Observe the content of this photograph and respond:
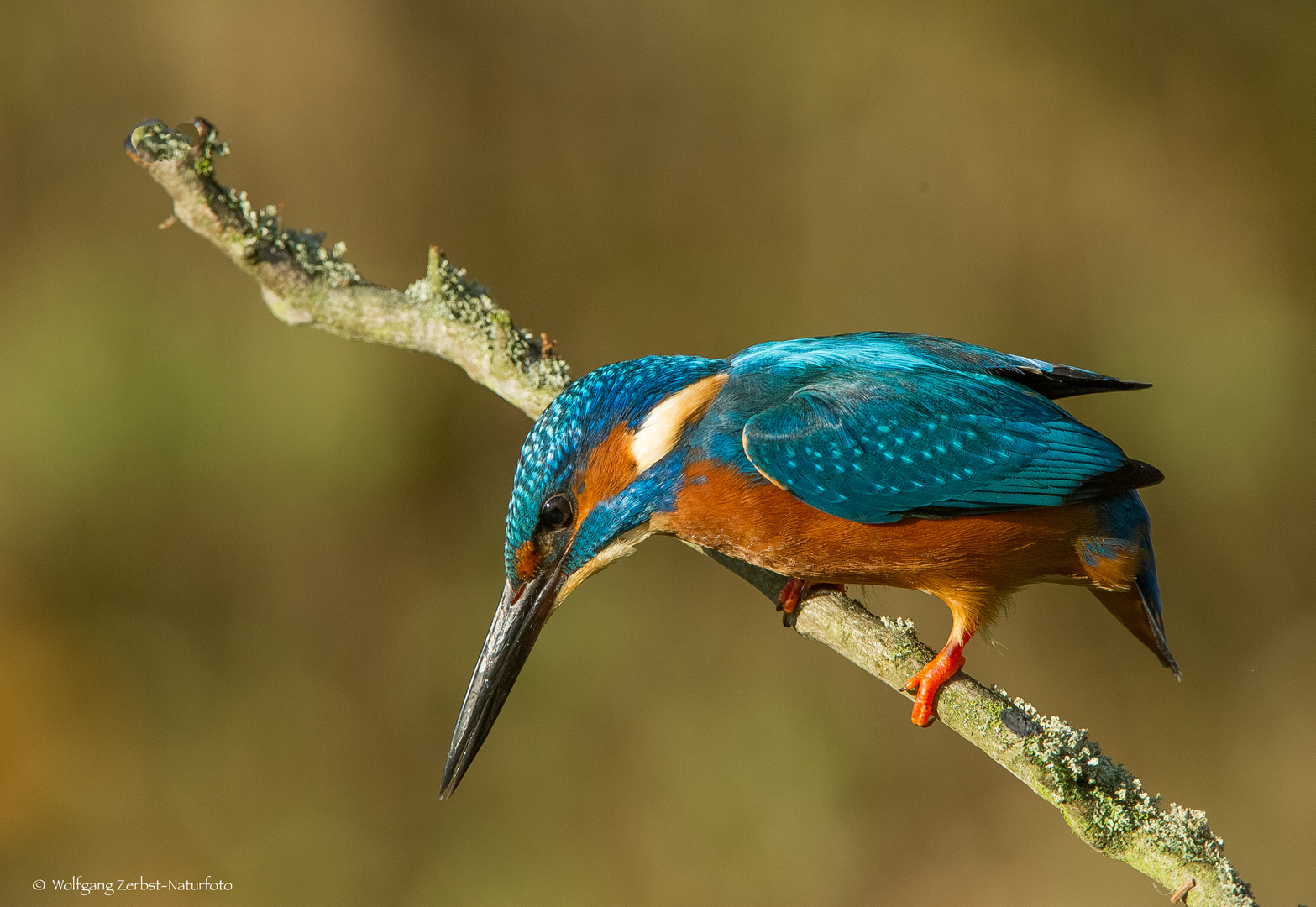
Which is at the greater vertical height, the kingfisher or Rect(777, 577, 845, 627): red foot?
the kingfisher

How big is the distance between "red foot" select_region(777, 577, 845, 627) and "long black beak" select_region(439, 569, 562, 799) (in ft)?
1.65

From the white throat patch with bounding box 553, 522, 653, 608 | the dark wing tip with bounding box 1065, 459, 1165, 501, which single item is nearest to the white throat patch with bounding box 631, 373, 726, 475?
the white throat patch with bounding box 553, 522, 653, 608

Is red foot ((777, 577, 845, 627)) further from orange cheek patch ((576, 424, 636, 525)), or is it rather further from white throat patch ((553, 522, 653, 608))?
orange cheek patch ((576, 424, 636, 525))

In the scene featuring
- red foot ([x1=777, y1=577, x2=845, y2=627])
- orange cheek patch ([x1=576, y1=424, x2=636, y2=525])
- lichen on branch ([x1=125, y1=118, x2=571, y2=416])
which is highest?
lichen on branch ([x1=125, y1=118, x2=571, y2=416])

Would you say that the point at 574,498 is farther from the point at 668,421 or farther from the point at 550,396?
the point at 550,396

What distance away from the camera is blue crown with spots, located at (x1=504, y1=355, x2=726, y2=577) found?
2.06 meters

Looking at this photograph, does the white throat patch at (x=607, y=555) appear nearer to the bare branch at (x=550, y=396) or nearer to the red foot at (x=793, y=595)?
the bare branch at (x=550, y=396)

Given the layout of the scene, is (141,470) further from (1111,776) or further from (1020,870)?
(1020,870)

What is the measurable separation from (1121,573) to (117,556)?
356cm

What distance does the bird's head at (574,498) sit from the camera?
6.81 ft

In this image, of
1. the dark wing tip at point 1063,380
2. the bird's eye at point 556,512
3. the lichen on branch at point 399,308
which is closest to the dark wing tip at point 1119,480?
the dark wing tip at point 1063,380

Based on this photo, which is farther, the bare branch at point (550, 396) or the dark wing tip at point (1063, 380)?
the dark wing tip at point (1063, 380)

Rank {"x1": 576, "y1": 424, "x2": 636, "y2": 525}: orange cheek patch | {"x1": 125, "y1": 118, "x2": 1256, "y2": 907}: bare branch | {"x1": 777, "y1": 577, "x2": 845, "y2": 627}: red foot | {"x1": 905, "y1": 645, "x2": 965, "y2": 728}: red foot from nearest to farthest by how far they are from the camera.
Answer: {"x1": 125, "y1": 118, "x2": 1256, "y2": 907}: bare branch → {"x1": 905, "y1": 645, "x2": 965, "y2": 728}: red foot → {"x1": 576, "y1": 424, "x2": 636, "y2": 525}: orange cheek patch → {"x1": 777, "y1": 577, "x2": 845, "y2": 627}: red foot

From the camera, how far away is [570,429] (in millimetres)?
2078
